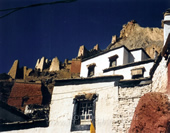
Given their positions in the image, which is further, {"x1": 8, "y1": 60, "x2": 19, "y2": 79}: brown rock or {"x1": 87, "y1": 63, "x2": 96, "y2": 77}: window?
{"x1": 8, "y1": 60, "x2": 19, "y2": 79}: brown rock

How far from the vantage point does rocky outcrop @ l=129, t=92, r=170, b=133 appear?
9.79 m

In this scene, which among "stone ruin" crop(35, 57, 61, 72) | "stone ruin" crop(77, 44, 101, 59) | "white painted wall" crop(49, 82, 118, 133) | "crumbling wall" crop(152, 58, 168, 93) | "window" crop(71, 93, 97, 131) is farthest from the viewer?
"stone ruin" crop(35, 57, 61, 72)

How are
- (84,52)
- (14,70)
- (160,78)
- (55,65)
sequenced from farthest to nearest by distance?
1. (55,65)
2. (84,52)
3. (14,70)
4. (160,78)

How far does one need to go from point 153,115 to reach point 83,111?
5818mm

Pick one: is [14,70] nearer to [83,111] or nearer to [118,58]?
[118,58]

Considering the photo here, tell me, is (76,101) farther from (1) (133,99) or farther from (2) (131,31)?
(2) (131,31)

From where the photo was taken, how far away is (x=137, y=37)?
69.0 metres

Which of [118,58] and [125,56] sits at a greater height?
[125,56]

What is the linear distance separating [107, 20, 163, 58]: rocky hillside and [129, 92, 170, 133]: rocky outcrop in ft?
169

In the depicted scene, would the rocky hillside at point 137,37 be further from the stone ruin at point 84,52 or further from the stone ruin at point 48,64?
the stone ruin at point 48,64

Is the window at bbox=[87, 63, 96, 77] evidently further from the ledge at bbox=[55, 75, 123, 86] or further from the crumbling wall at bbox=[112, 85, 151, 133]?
the crumbling wall at bbox=[112, 85, 151, 133]

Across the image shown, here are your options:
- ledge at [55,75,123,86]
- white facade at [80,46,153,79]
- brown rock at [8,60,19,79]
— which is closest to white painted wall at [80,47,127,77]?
white facade at [80,46,153,79]

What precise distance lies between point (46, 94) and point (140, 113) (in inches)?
1313

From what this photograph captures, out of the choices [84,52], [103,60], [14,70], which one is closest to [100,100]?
[103,60]
